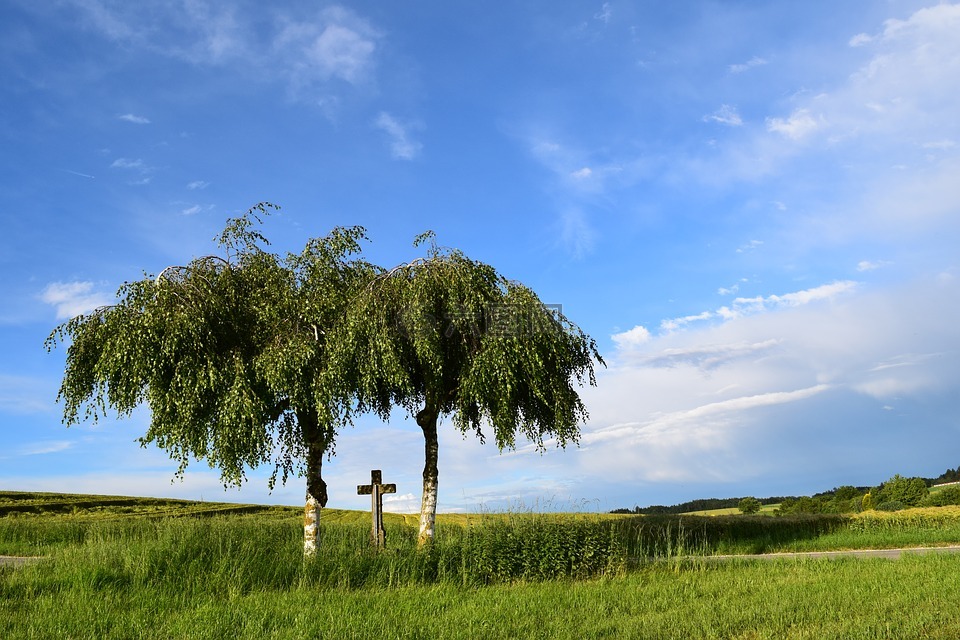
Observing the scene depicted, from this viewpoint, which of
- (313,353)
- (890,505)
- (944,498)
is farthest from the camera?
(890,505)

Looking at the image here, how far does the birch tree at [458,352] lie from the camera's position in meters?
16.5

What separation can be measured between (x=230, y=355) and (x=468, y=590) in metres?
8.55

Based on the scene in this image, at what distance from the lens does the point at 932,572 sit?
1414 centimetres

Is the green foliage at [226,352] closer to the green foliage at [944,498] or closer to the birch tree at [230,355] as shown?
the birch tree at [230,355]

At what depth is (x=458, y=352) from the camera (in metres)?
18.4

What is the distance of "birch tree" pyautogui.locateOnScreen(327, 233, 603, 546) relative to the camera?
16484 mm

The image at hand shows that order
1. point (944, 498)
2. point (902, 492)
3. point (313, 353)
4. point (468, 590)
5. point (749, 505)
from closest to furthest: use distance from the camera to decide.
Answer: point (468, 590), point (313, 353), point (944, 498), point (902, 492), point (749, 505)

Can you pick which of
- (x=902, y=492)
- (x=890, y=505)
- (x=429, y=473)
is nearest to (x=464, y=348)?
(x=429, y=473)

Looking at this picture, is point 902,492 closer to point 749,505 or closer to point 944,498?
point 944,498

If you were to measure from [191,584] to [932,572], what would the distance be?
14.2 m

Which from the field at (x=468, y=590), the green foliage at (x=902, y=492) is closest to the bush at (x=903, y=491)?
the green foliage at (x=902, y=492)

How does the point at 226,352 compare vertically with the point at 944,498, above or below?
above

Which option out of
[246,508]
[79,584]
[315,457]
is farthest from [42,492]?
[79,584]

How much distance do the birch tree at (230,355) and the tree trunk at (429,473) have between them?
2.53 meters
